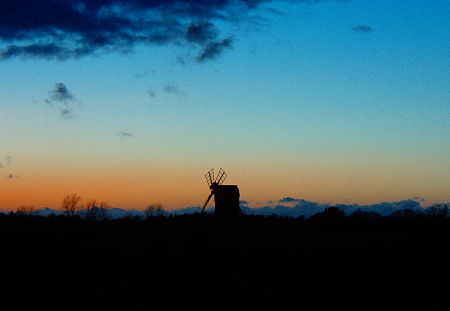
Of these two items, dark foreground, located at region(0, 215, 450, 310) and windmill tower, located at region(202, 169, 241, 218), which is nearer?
dark foreground, located at region(0, 215, 450, 310)

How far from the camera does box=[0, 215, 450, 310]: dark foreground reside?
21.0 m

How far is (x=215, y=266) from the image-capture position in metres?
29.1

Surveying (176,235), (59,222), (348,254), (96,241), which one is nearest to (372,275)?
(348,254)

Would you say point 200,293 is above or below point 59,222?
below

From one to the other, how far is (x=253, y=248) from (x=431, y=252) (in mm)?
10854

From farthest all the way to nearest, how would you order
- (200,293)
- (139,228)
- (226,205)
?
(226,205)
(139,228)
(200,293)

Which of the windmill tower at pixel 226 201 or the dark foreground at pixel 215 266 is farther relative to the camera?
the windmill tower at pixel 226 201

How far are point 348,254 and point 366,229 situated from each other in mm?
18900

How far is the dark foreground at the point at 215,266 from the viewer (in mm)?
20984

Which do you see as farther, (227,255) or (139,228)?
(139,228)

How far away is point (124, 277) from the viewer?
25.7m

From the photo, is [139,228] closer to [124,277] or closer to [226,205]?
[226,205]

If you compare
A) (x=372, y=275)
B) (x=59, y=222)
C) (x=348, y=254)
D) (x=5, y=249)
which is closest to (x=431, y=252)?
(x=348, y=254)

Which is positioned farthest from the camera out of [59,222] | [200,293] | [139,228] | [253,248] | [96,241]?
[59,222]
